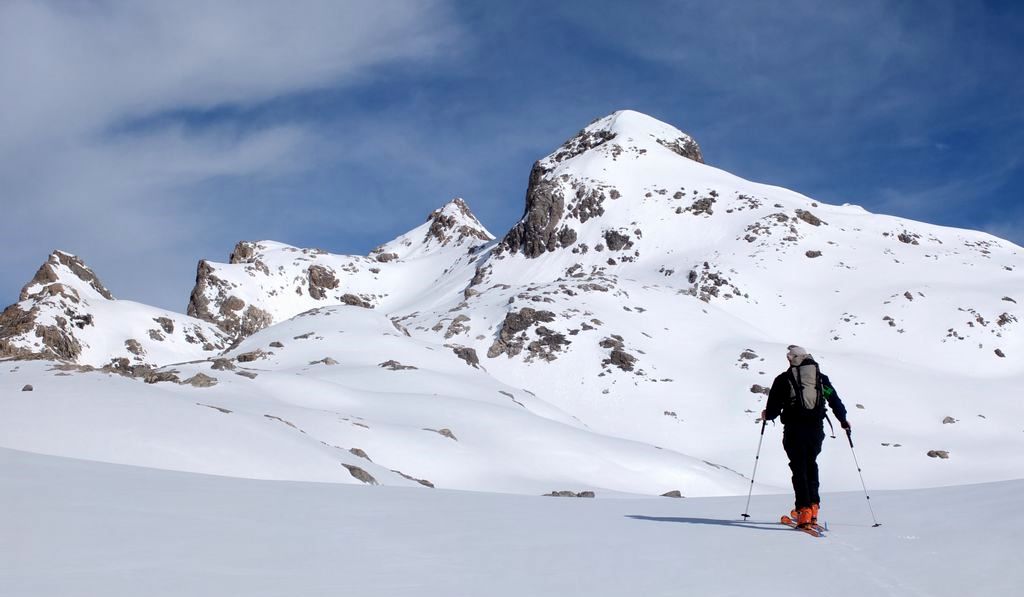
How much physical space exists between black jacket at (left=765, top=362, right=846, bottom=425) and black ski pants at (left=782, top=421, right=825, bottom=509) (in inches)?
3.6

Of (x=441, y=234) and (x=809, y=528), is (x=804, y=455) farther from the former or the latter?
(x=441, y=234)

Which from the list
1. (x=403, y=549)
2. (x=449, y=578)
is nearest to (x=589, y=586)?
(x=449, y=578)

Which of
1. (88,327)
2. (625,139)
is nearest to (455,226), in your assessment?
(625,139)

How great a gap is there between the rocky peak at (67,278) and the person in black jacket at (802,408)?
110574 mm

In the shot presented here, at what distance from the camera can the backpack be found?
11.1 m

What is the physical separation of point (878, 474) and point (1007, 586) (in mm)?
44108

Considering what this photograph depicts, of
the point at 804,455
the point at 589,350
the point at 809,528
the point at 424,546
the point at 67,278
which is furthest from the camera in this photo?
the point at 67,278

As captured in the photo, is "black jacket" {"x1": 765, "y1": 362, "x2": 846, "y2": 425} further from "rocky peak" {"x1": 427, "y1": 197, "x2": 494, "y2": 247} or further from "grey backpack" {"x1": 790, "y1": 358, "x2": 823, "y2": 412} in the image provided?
"rocky peak" {"x1": 427, "y1": 197, "x2": 494, "y2": 247}

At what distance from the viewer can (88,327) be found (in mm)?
99938

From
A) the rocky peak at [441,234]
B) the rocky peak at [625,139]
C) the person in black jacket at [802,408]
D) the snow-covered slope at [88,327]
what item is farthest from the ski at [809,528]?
the rocky peak at [441,234]

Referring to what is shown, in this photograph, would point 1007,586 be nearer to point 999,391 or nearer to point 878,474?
point 878,474

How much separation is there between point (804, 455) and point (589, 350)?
5382 cm

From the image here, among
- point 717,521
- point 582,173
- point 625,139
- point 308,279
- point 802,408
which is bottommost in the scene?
point 717,521

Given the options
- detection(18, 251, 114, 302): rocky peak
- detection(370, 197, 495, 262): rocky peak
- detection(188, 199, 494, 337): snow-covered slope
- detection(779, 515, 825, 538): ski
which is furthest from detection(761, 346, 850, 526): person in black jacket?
detection(370, 197, 495, 262): rocky peak
